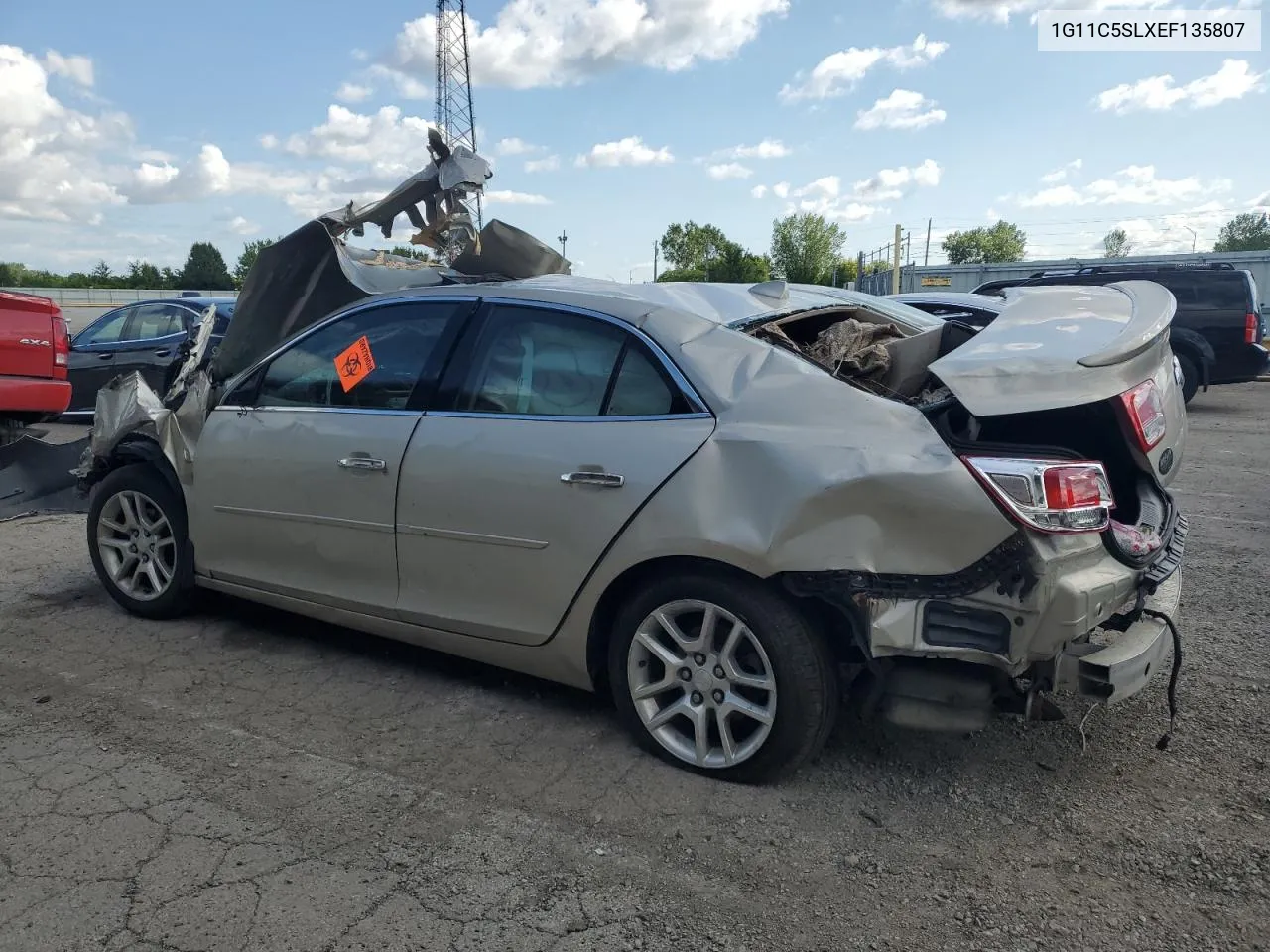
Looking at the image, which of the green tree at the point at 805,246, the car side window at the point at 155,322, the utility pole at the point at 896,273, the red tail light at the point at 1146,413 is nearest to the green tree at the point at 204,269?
the green tree at the point at 805,246

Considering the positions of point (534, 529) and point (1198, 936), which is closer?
point (1198, 936)

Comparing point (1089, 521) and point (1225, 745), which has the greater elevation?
point (1089, 521)

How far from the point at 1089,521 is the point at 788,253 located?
72011mm

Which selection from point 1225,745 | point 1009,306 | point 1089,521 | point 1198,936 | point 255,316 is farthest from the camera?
point 255,316

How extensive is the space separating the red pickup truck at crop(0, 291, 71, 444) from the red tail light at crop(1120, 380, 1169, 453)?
686 centimetres

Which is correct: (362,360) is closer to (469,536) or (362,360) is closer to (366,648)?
(469,536)

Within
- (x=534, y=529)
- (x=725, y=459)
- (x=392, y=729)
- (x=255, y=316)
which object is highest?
(x=255, y=316)

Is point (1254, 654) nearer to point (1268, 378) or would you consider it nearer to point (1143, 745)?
point (1143, 745)

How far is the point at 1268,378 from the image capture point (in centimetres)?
1753

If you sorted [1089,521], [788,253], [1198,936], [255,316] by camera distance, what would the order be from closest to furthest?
[1198,936]
[1089,521]
[255,316]
[788,253]

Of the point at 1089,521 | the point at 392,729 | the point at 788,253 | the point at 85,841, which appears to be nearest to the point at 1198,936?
the point at 1089,521

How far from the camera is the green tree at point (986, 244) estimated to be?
266 feet

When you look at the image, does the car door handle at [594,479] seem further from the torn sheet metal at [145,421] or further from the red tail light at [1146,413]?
the torn sheet metal at [145,421]

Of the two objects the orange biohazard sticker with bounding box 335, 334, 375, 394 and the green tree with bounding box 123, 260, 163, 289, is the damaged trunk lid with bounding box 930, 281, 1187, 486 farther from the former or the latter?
the green tree with bounding box 123, 260, 163, 289
